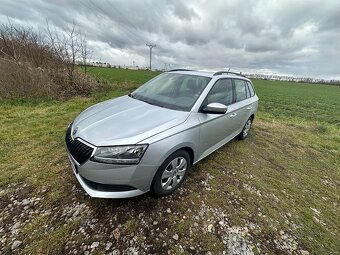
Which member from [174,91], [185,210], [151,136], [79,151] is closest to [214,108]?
[174,91]

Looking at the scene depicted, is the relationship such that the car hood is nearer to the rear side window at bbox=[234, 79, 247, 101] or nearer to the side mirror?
the side mirror

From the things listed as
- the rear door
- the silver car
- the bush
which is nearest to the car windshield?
the silver car

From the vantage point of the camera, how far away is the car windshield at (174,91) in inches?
122

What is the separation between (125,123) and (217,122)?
1624 millimetres

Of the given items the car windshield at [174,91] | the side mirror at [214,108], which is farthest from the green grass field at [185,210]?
the car windshield at [174,91]

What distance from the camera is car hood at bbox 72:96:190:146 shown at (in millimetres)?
2260

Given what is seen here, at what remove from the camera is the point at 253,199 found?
3002mm

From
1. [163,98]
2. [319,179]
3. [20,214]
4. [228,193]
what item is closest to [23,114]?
[20,214]

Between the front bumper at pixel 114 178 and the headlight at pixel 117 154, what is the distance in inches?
2.1

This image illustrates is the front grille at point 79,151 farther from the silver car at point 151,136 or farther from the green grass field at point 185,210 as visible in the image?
the green grass field at point 185,210

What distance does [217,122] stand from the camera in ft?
11.1

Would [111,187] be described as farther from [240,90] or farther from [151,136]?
[240,90]

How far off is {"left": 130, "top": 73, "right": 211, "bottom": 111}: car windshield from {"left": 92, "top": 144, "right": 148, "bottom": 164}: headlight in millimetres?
1083

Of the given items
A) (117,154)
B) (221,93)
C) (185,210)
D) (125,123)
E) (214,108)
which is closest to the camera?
(117,154)
